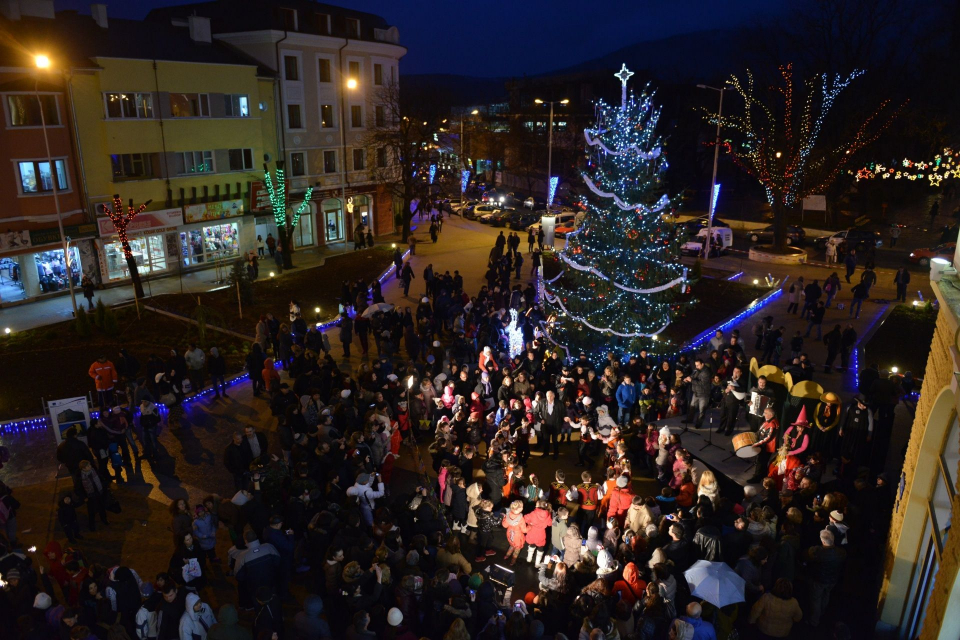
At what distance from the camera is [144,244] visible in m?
28.2

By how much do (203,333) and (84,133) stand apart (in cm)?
1153

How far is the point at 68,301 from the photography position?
82.7 feet

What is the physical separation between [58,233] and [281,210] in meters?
9.38

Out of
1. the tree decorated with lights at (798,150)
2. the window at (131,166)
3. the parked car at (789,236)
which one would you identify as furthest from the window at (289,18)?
the parked car at (789,236)

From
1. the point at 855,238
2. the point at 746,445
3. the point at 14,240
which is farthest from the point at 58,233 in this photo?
the point at 855,238

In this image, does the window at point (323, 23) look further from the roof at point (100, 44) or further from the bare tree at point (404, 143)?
the bare tree at point (404, 143)

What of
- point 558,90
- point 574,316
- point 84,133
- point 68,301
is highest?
point 558,90

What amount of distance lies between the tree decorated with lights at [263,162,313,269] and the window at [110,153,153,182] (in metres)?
5.20

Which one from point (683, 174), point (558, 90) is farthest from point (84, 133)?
point (558, 90)

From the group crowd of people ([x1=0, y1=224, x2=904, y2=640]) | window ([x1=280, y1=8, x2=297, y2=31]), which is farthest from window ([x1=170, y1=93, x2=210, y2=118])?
crowd of people ([x1=0, y1=224, x2=904, y2=640])

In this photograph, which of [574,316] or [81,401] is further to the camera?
[574,316]

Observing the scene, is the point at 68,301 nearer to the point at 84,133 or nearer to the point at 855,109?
A: the point at 84,133

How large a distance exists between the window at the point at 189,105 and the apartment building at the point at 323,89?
411 cm

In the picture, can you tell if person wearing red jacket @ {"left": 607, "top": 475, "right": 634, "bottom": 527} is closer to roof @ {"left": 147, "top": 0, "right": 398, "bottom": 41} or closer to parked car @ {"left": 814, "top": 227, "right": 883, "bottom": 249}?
parked car @ {"left": 814, "top": 227, "right": 883, "bottom": 249}
